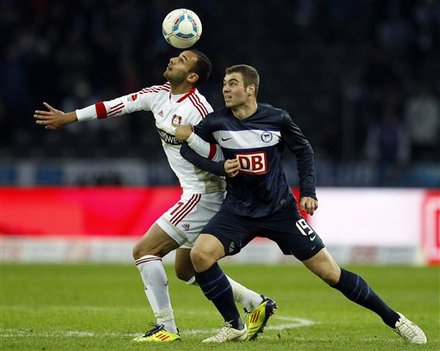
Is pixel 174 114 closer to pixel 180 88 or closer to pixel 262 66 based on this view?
pixel 180 88

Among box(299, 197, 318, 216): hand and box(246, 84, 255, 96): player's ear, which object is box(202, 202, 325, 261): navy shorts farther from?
box(246, 84, 255, 96): player's ear

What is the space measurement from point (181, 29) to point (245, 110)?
103cm

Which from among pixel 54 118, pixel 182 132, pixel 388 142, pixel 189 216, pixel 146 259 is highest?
pixel 54 118

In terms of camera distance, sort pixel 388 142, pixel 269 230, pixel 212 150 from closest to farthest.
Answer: pixel 269 230
pixel 212 150
pixel 388 142

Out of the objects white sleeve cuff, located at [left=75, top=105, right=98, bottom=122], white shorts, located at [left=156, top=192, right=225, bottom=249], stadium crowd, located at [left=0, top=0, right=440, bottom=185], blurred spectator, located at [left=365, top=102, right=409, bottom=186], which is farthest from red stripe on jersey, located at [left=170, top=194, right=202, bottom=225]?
blurred spectator, located at [left=365, top=102, right=409, bottom=186]

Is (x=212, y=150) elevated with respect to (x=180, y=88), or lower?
lower

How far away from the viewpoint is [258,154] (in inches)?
348

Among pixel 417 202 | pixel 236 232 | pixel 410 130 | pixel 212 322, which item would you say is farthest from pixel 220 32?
pixel 236 232

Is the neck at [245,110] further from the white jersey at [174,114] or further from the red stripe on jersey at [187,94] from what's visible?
the red stripe on jersey at [187,94]

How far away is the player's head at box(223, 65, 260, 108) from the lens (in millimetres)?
8828

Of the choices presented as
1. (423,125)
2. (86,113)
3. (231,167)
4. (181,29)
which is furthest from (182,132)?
(423,125)

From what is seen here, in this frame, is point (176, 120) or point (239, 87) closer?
point (239, 87)

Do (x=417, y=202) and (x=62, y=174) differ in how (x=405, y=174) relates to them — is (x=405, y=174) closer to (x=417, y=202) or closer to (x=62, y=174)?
(x=417, y=202)

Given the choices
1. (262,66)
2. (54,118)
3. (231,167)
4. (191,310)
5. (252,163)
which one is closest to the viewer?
(231,167)
